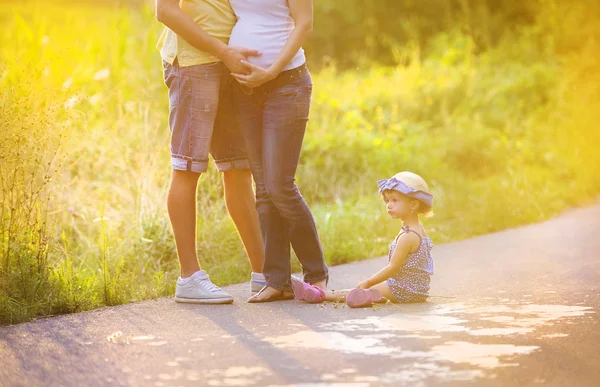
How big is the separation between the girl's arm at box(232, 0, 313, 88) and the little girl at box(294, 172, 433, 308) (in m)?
0.89

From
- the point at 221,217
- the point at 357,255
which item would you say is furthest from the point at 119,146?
the point at 357,255

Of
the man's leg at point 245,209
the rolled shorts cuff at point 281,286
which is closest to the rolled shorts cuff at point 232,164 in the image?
the man's leg at point 245,209

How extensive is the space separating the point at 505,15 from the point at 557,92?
616 cm

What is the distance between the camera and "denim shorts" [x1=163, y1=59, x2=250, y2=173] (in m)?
5.47

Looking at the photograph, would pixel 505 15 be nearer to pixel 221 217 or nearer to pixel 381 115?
pixel 381 115

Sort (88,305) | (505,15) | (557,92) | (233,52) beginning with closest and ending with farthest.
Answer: (233,52) → (88,305) → (557,92) → (505,15)

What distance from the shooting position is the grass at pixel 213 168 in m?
6.07

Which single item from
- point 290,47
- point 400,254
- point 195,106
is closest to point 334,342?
point 400,254

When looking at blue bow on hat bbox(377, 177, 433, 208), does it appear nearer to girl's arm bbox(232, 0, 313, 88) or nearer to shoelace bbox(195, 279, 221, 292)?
girl's arm bbox(232, 0, 313, 88)

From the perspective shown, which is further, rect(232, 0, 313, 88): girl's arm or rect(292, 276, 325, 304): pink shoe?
rect(292, 276, 325, 304): pink shoe

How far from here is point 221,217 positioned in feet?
26.5

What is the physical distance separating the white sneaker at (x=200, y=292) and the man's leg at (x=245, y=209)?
0.34 m

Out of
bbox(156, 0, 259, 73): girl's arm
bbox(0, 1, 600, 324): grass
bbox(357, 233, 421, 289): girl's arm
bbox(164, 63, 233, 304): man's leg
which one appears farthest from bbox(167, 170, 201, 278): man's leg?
bbox(357, 233, 421, 289): girl's arm

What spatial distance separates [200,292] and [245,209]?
552 millimetres
